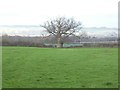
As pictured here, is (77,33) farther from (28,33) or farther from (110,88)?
(110,88)

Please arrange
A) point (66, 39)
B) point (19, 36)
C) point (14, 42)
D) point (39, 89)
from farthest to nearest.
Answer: point (66, 39)
point (14, 42)
point (19, 36)
point (39, 89)

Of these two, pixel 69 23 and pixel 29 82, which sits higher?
pixel 69 23

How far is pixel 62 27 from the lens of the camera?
3675cm

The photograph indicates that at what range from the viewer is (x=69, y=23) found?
36750 mm

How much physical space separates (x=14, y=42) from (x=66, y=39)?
31.4 ft

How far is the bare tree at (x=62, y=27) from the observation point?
3581 centimetres

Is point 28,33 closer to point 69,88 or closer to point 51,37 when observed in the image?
point 51,37

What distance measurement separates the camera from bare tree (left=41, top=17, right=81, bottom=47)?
35.8 meters

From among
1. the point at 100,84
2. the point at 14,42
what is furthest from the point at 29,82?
the point at 14,42

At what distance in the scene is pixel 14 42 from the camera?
28359 millimetres

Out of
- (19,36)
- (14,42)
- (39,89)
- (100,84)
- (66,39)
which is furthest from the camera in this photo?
(66,39)

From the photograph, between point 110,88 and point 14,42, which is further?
point 14,42

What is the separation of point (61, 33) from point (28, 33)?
365 inches

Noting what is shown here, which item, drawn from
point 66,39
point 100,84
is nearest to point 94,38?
point 66,39
